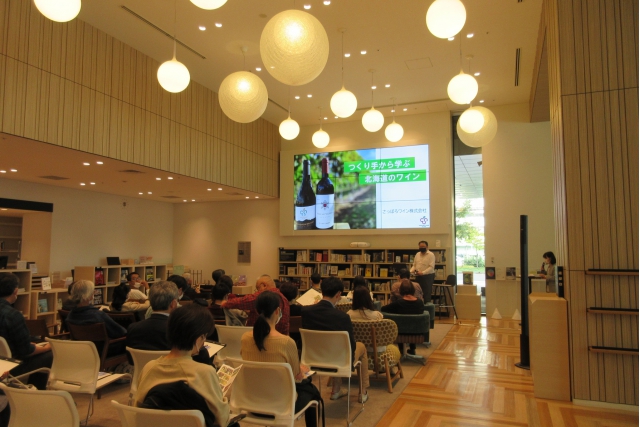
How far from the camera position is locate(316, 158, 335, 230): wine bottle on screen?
12.7 m

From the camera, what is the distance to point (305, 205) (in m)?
13.1

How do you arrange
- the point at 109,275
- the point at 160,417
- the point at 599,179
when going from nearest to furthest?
the point at 160,417, the point at 599,179, the point at 109,275

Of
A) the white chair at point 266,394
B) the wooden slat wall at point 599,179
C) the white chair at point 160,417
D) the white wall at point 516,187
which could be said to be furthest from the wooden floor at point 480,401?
the white wall at point 516,187

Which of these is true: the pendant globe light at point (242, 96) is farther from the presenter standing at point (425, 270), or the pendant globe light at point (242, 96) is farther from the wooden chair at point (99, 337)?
the presenter standing at point (425, 270)

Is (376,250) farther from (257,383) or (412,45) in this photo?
(257,383)

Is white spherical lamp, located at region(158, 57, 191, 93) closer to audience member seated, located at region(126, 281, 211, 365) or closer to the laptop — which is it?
audience member seated, located at region(126, 281, 211, 365)

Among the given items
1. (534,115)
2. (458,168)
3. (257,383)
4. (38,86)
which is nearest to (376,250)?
(458,168)

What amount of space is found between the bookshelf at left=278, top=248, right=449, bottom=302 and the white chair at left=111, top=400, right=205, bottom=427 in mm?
10072

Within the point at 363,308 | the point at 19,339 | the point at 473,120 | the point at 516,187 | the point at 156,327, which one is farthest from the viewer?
the point at 516,187

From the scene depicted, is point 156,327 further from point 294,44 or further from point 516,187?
point 516,187

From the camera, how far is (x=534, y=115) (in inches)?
421

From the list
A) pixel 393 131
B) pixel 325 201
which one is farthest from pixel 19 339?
pixel 325 201

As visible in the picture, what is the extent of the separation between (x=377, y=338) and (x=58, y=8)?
14.6 feet

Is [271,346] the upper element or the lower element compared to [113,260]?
lower
